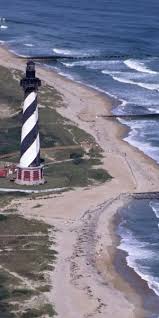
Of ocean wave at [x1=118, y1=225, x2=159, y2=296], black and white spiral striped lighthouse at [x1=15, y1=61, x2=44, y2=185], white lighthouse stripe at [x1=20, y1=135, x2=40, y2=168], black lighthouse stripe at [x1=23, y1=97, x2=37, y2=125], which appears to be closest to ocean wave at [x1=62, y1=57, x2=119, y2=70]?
black and white spiral striped lighthouse at [x1=15, y1=61, x2=44, y2=185]

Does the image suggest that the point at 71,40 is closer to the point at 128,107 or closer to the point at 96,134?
the point at 128,107

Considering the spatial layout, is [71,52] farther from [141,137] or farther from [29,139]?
[29,139]

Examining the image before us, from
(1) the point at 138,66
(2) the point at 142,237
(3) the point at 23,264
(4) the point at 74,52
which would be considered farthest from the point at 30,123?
(4) the point at 74,52

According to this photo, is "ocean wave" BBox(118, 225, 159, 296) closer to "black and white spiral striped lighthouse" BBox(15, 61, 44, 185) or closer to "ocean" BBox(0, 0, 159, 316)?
"ocean" BBox(0, 0, 159, 316)

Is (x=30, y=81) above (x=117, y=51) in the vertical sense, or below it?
above

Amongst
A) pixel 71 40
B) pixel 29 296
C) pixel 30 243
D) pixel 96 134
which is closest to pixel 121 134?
pixel 96 134

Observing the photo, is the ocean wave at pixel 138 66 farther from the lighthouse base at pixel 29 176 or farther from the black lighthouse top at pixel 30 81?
the black lighthouse top at pixel 30 81

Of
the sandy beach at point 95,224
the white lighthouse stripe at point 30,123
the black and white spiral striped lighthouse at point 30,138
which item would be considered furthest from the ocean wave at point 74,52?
the white lighthouse stripe at point 30,123
